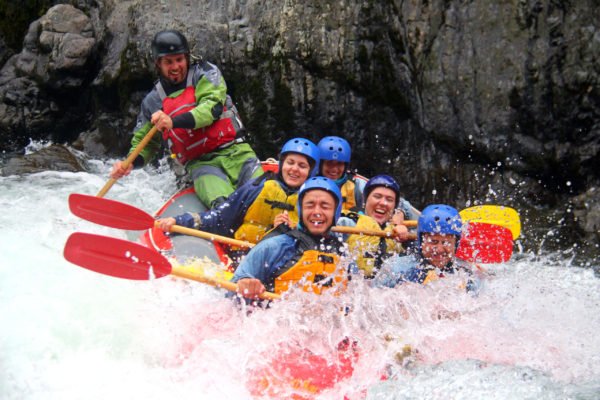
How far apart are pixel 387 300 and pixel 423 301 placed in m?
0.22

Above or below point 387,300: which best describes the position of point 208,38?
above

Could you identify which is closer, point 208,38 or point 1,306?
point 1,306

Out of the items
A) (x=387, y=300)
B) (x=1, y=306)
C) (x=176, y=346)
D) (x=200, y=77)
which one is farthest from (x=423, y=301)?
(x=200, y=77)

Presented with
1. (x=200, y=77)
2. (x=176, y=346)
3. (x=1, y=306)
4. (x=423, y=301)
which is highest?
(x=200, y=77)

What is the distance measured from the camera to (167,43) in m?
6.03

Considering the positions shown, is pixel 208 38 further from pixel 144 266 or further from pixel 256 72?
pixel 144 266

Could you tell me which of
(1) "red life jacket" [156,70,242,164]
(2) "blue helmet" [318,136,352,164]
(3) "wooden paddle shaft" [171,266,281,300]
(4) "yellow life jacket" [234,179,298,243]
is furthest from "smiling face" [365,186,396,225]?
(3) "wooden paddle shaft" [171,266,281,300]

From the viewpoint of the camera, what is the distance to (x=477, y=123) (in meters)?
6.50

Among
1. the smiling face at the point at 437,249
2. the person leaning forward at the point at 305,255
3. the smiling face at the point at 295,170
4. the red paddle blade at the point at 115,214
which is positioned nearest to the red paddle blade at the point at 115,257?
the person leaning forward at the point at 305,255

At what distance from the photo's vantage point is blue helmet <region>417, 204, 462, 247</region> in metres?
4.58

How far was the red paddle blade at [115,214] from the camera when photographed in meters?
5.31

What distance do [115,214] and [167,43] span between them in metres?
1.57

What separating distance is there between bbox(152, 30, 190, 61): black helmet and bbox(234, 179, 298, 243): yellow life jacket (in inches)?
56.4

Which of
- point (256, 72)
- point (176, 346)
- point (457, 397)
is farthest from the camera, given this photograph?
point (256, 72)
